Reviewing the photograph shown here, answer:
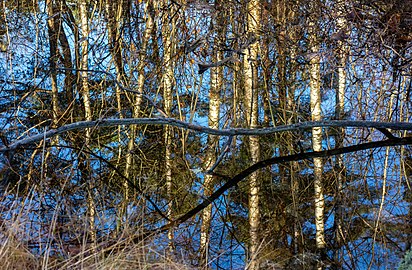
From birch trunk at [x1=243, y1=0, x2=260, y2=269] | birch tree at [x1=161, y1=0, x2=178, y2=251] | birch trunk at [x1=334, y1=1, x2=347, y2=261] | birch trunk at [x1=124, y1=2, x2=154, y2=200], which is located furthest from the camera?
birch trunk at [x1=124, y1=2, x2=154, y2=200]

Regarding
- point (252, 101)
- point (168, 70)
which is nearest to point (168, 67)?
point (168, 70)

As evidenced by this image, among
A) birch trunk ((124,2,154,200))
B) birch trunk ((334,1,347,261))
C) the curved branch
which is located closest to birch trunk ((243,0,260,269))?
birch trunk ((334,1,347,261))

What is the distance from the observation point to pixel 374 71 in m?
4.97

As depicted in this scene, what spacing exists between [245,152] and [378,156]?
4.72 feet

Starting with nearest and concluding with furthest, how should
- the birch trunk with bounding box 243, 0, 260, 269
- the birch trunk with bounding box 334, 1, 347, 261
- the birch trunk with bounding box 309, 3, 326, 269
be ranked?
the birch trunk with bounding box 334, 1, 347, 261 → the birch trunk with bounding box 309, 3, 326, 269 → the birch trunk with bounding box 243, 0, 260, 269

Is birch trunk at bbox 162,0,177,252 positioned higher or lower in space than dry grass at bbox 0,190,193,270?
higher

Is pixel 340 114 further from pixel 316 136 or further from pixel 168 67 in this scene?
pixel 168 67

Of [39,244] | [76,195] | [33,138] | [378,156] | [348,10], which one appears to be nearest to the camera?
[33,138]

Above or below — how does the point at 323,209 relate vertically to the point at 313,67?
below

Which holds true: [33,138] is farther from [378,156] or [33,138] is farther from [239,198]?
[378,156]

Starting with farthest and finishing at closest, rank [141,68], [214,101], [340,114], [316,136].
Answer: [141,68] → [340,114] → [214,101] → [316,136]

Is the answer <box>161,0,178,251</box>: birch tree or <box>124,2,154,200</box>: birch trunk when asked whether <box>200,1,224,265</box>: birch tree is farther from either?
<box>124,2,154,200</box>: birch trunk

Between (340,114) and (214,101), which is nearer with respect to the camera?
(214,101)

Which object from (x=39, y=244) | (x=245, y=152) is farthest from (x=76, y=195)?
(x=245, y=152)
